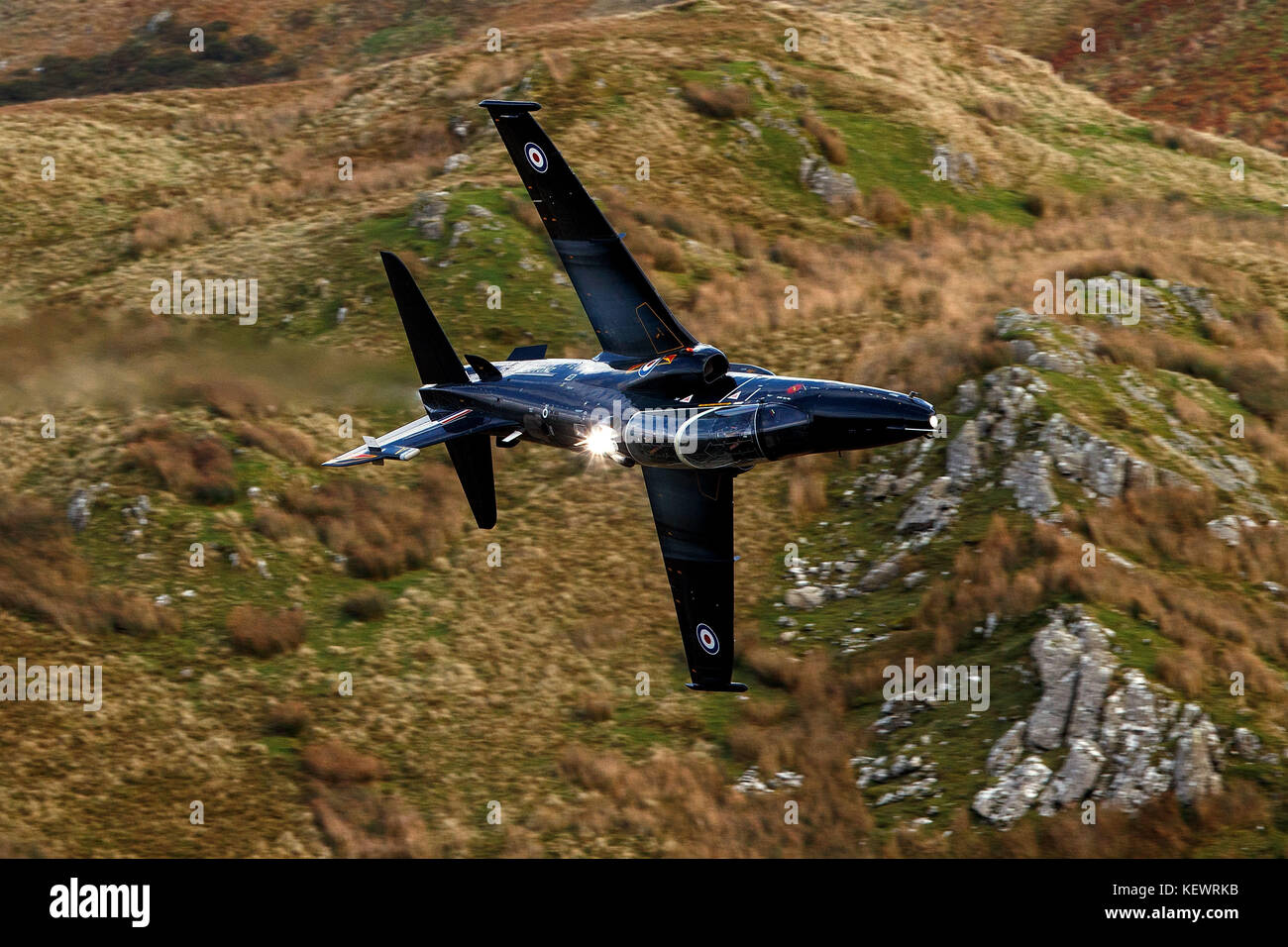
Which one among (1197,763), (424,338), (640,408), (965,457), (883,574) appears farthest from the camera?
(965,457)

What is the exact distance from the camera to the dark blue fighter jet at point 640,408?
19328mm

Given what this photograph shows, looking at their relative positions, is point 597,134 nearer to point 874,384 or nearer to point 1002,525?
point 874,384

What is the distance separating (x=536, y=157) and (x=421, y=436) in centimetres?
525

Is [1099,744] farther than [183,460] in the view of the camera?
No

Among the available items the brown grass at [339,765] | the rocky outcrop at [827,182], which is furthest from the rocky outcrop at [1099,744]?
the rocky outcrop at [827,182]

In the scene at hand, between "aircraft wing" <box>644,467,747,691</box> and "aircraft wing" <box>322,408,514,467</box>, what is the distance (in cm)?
313

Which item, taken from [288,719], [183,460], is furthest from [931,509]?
[183,460]

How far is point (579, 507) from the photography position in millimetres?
36594

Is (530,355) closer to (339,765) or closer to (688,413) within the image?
(688,413)

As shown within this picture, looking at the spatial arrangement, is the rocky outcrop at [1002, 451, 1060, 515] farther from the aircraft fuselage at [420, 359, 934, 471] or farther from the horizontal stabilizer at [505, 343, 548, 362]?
the horizontal stabilizer at [505, 343, 548, 362]

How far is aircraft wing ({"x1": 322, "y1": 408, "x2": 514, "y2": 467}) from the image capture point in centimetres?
2303

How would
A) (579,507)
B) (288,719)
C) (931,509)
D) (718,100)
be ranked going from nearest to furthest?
1. (288,719)
2. (931,509)
3. (579,507)
4. (718,100)

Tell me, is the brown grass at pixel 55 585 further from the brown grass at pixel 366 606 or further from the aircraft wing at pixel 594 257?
the aircraft wing at pixel 594 257

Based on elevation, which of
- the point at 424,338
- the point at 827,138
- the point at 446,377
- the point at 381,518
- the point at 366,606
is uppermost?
the point at 827,138
